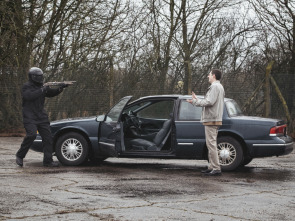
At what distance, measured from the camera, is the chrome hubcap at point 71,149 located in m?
10.9

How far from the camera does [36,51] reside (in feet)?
67.6

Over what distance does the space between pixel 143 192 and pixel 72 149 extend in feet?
11.5

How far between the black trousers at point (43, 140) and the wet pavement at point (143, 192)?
0.29m

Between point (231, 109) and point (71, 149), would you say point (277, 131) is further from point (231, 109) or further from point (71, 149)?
point (71, 149)

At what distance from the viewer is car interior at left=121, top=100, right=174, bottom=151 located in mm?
10812

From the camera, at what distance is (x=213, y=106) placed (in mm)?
9898

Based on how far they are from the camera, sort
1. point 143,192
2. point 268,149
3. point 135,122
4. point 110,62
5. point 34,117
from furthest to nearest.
→ point 110,62 → point 135,122 → point 34,117 → point 268,149 → point 143,192

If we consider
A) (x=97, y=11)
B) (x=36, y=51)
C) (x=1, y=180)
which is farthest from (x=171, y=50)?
(x=1, y=180)

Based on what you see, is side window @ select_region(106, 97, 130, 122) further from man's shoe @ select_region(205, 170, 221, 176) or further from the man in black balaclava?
man's shoe @ select_region(205, 170, 221, 176)

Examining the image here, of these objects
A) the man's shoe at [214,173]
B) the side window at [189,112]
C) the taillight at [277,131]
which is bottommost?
the man's shoe at [214,173]

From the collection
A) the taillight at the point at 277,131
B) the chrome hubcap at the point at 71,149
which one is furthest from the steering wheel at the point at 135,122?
the taillight at the point at 277,131

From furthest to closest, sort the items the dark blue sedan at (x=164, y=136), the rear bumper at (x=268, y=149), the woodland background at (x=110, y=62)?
the woodland background at (x=110, y=62)
the dark blue sedan at (x=164, y=136)
the rear bumper at (x=268, y=149)

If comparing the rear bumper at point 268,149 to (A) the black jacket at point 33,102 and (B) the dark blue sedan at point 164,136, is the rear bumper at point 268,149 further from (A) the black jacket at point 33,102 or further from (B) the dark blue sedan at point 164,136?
(A) the black jacket at point 33,102

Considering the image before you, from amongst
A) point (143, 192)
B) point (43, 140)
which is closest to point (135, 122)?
point (43, 140)
